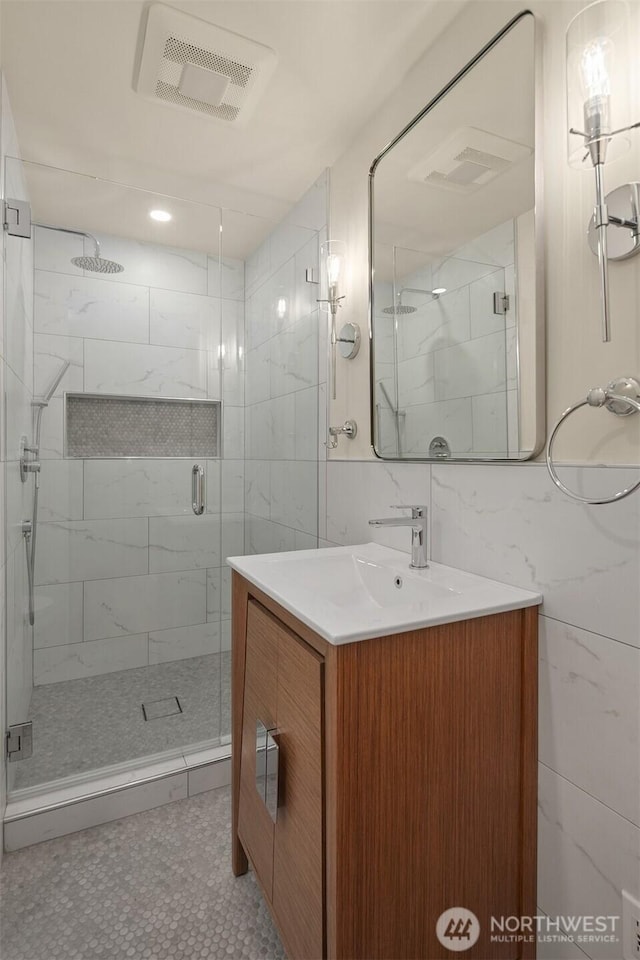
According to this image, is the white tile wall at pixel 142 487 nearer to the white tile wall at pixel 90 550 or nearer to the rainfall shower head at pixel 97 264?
the white tile wall at pixel 90 550

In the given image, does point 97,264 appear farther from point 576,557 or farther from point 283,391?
point 576,557

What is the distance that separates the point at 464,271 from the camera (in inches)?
51.4

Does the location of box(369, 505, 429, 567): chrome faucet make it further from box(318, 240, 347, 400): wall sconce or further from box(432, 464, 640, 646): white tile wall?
box(318, 240, 347, 400): wall sconce

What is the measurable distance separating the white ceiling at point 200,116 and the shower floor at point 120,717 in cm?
184

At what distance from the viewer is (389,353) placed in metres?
1.66

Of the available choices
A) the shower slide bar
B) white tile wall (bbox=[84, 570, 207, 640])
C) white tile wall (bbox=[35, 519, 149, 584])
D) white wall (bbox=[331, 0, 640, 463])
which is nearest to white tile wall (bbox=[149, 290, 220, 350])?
the shower slide bar

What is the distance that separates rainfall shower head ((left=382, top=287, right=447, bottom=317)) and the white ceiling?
2.24ft

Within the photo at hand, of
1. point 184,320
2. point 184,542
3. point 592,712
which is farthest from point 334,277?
point 592,712

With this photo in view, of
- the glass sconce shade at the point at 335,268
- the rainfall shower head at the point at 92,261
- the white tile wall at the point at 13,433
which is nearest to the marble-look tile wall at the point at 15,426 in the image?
the white tile wall at the point at 13,433

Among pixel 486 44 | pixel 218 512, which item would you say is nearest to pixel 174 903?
pixel 218 512

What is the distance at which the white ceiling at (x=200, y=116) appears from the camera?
1336 millimetres

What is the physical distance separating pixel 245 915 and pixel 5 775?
881 mm

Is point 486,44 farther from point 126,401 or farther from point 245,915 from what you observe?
point 245,915

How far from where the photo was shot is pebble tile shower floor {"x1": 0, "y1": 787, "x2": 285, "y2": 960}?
47.9 inches
